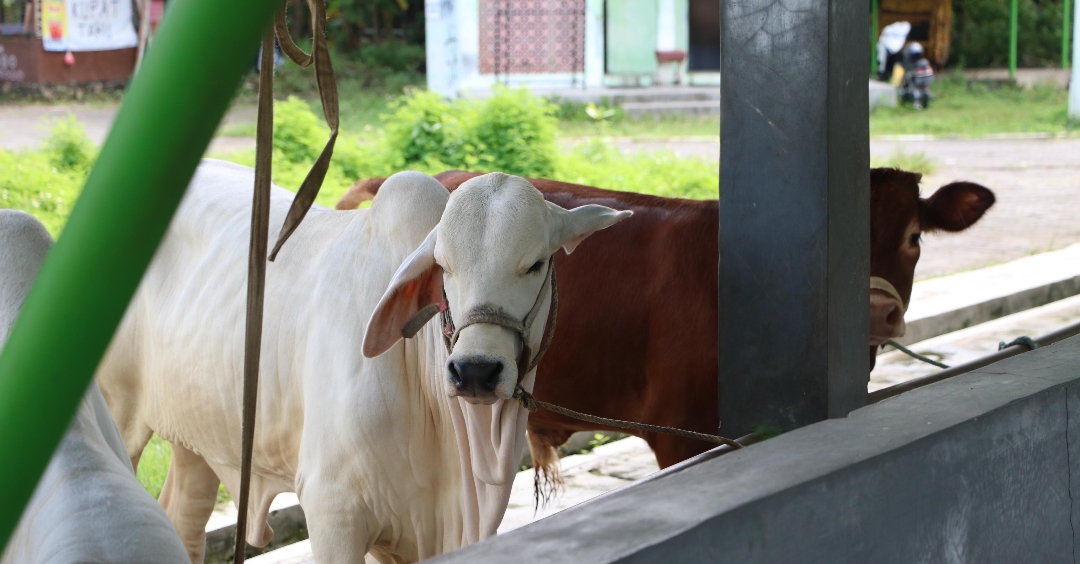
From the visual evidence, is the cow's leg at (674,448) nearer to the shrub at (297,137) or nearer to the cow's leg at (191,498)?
the cow's leg at (191,498)

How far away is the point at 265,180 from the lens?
46.3 inches

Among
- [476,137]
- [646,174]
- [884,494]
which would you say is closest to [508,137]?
[476,137]

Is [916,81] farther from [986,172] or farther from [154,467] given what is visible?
[154,467]

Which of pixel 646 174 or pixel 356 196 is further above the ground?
pixel 356 196

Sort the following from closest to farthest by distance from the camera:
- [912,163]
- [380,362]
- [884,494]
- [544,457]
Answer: [884,494] < [380,362] < [544,457] < [912,163]

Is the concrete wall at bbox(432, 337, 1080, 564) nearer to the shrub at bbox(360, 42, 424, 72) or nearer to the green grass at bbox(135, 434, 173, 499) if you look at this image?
the green grass at bbox(135, 434, 173, 499)

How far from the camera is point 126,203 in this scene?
35 cm

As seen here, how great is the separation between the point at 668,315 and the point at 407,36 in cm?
2275

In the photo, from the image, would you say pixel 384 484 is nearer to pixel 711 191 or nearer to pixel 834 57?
pixel 834 57

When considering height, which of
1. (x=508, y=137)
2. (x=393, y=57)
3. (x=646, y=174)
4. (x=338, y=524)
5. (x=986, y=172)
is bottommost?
(x=986, y=172)

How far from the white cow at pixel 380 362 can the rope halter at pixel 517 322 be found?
1 cm

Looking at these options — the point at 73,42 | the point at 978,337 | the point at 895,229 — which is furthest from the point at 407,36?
the point at 895,229

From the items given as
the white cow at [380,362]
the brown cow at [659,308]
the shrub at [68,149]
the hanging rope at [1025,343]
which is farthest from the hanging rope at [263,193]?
the shrub at [68,149]

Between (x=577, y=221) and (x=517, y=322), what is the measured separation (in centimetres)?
34
